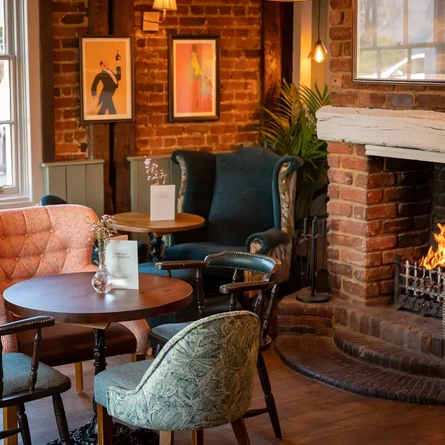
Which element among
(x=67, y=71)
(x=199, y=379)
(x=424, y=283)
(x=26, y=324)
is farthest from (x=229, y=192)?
(x=199, y=379)

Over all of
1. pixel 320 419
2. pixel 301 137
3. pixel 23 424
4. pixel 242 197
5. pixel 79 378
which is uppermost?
pixel 301 137

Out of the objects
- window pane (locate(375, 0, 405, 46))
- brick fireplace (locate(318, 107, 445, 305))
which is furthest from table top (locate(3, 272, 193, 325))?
window pane (locate(375, 0, 405, 46))

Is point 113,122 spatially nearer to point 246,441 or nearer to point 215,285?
point 215,285

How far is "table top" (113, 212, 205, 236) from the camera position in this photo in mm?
5523

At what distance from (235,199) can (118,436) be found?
2.55 m

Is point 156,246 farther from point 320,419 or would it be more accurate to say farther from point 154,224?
point 320,419

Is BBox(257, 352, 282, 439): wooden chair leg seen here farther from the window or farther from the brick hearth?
the window

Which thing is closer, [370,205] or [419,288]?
[419,288]

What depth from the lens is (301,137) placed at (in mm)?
6734

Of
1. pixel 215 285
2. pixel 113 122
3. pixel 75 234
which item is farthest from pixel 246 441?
pixel 113 122

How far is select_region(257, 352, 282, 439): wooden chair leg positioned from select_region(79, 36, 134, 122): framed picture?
9.04ft

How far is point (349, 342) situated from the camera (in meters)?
5.27

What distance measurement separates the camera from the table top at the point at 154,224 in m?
5.52

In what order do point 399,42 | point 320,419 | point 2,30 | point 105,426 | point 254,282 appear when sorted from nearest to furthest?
point 105,426
point 254,282
point 320,419
point 399,42
point 2,30
